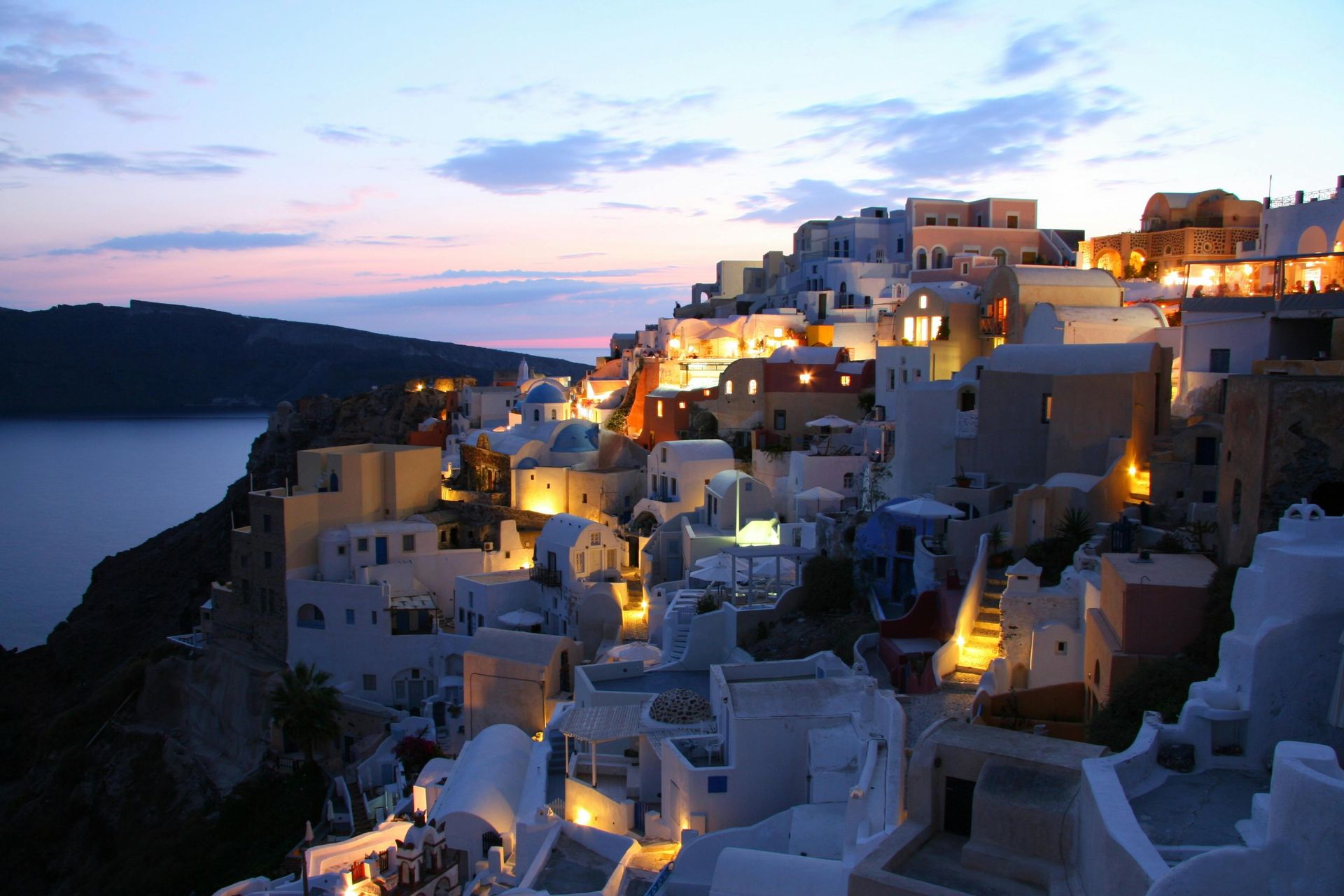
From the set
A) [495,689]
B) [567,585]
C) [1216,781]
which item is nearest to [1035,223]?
[567,585]

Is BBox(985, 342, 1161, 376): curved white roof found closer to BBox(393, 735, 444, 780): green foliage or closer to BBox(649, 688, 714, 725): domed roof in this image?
BBox(649, 688, 714, 725): domed roof

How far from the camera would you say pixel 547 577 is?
955 inches

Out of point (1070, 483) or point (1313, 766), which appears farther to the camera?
point (1070, 483)

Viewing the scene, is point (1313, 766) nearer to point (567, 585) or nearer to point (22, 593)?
point (567, 585)

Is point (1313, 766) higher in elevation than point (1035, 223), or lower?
lower

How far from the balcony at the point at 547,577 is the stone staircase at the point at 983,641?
1223 centimetres

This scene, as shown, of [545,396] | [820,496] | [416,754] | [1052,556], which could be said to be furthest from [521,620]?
[545,396]

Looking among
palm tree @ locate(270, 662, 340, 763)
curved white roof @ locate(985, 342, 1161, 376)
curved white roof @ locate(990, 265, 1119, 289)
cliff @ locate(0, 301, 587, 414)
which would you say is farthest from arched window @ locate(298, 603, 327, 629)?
cliff @ locate(0, 301, 587, 414)

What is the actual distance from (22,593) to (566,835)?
48.8 m

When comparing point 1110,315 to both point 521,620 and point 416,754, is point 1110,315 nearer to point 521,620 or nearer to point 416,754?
point 521,620

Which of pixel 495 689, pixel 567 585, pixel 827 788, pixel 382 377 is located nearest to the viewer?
pixel 827 788

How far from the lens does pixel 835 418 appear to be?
85.1 feet

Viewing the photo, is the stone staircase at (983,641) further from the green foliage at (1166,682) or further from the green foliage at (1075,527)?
the green foliage at (1166,682)

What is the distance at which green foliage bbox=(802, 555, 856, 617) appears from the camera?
17.3 metres
